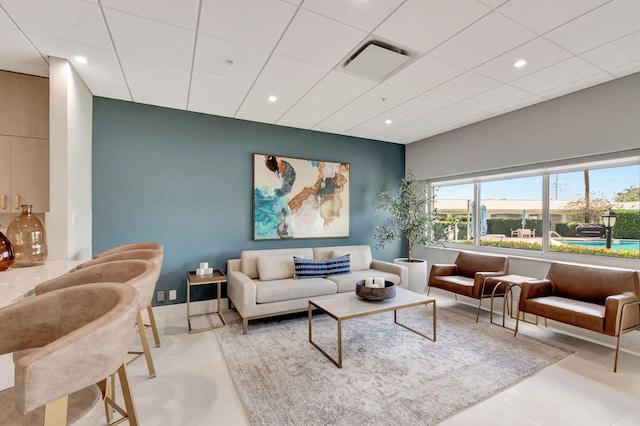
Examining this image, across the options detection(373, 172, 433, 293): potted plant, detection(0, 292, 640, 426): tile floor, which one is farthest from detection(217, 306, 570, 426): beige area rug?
detection(373, 172, 433, 293): potted plant

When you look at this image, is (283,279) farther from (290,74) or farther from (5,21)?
(5,21)

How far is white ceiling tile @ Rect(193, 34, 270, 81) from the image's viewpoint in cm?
242

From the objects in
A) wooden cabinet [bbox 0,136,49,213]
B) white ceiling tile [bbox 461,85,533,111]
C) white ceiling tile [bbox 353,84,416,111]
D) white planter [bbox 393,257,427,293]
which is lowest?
white planter [bbox 393,257,427,293]

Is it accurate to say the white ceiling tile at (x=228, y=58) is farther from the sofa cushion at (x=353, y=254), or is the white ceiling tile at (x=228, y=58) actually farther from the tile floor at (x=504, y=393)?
the sofa cushion at (x=353, y=254)

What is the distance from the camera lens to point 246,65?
9.03 feet

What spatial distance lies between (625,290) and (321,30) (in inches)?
144

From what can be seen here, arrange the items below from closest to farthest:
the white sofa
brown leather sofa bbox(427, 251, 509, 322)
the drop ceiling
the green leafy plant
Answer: the drop ceiling < the white sofa < brown leather sofa bbox(427, 251, 509, 322) < the green leafy plant

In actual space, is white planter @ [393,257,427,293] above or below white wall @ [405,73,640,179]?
below

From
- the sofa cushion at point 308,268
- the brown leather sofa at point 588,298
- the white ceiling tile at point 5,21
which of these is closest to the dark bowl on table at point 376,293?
the sofa cushion at point 308,268

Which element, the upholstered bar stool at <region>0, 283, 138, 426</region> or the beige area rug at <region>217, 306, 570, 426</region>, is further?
the beige area rug at <region>217, 306, 570, 426</region>

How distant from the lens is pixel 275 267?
400cm

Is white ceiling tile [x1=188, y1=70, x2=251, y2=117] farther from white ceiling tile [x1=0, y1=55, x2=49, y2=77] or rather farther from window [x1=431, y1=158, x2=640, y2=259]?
window [x1=431, y1=158, x2=640, y2=259]

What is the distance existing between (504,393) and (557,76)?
9.76 ft

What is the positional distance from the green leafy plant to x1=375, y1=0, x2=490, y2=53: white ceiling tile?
293 centimetres
